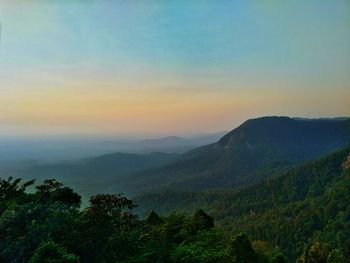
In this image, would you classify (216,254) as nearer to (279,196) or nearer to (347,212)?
(347,212)

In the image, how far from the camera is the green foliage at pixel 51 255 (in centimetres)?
1064

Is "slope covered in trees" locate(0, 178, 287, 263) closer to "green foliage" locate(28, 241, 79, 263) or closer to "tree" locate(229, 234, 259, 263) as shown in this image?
"green foliage" locate(28, 241, 79, 263)

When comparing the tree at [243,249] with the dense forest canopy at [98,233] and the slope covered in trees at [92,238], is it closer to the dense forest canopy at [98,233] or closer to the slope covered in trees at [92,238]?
the dense forest canopy at [98,233]

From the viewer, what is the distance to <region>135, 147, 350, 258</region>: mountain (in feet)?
272

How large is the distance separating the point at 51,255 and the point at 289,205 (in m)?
99.5

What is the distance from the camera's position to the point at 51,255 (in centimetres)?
1083

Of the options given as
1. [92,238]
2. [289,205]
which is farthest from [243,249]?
[289,205]

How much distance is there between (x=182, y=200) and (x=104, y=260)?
113 m

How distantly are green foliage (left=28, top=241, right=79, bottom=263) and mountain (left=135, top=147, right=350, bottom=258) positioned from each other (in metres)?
65.0

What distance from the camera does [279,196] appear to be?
396 feet

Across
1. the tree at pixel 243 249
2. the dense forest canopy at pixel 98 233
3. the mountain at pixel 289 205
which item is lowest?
the mountain at pixel 289 205

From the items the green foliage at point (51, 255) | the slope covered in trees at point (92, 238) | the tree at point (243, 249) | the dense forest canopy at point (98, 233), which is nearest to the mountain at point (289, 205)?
the dense forest canopy at point (98, 233)

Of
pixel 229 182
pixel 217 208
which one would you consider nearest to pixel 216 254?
pixel 217 208

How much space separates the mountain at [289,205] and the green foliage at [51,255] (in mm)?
64966
